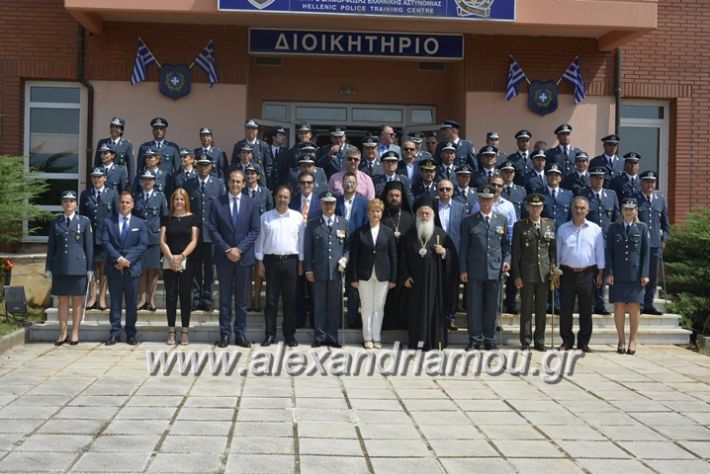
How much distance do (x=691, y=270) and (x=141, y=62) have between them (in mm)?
9047

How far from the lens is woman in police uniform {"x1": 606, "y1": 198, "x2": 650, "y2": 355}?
1030 centimetres

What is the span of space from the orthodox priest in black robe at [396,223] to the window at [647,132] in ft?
20.3

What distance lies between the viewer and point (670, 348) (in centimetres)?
1088

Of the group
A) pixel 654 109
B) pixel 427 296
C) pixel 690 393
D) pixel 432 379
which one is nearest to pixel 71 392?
pixel 432 379

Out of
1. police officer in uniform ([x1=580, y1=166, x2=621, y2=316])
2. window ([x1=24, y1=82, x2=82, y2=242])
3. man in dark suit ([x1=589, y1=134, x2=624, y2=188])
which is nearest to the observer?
police officer in uniform ([x1=580, y1=166, x2=621, y2=316])

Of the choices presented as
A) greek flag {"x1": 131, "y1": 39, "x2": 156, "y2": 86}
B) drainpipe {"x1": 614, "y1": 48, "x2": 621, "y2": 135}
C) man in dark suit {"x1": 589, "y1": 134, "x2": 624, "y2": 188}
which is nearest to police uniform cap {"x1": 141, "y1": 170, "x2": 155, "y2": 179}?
greek flag {"x1": 131, "y1": 39, "x2": 156, "y2": 86}

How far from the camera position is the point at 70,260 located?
10000 mm

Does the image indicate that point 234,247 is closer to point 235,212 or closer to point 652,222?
point 235,212

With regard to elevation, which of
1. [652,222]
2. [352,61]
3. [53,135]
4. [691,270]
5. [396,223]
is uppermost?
[352,61]

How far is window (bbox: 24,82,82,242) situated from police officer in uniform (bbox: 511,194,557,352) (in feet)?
25.8

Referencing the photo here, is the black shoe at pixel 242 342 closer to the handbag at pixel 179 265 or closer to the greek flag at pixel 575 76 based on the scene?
the handbag at pixel 179 265

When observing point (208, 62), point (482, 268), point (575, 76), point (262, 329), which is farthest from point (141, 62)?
point (575, 76)

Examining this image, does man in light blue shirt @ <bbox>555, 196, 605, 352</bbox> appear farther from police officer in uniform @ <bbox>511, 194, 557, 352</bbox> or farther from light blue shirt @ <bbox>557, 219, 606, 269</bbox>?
police officer in uniform @ <bbox>511, 194, 557, 352</bbox>

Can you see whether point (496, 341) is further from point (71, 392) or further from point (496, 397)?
point (71, 392)
